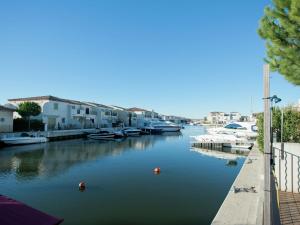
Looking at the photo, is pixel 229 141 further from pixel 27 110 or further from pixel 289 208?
pixel 27 110

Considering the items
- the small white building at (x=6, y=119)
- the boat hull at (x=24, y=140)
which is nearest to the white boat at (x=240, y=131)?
the boat hull at (x=24, y=140)

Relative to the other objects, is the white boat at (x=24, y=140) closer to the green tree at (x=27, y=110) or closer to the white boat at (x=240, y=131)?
the green tree at (x=27, y=110)

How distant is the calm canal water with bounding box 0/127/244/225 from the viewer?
11938mm

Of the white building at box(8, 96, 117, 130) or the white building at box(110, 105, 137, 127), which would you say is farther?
the white building at box(110, 105, 137, 127)

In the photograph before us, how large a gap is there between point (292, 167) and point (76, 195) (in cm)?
1147

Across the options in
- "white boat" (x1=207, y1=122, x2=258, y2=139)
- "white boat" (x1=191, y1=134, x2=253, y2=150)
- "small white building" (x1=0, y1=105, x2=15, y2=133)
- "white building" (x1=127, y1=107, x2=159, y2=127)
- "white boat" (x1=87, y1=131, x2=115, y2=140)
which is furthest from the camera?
"white building" (x1=127, y1=107, x2=159, y2=127)

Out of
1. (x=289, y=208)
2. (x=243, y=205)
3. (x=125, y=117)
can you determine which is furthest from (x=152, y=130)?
(x=289, y=208)

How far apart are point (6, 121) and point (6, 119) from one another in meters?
0.36

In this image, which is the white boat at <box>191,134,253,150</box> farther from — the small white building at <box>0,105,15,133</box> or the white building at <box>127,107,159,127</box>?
the white building at <box>127,107,159,127</box>

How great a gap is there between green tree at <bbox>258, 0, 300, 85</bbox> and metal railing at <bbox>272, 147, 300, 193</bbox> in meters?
2.66

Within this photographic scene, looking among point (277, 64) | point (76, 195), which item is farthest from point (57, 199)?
point (277, 64)

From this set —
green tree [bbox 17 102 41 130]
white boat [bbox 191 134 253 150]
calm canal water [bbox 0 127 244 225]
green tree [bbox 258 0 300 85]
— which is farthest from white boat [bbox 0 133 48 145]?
green tree [bbox 258 0 300 85]

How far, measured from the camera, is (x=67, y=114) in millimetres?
62438

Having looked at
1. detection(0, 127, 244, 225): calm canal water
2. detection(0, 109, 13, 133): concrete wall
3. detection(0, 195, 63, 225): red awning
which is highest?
detection(0, 109, 13, 133): concrete wall
